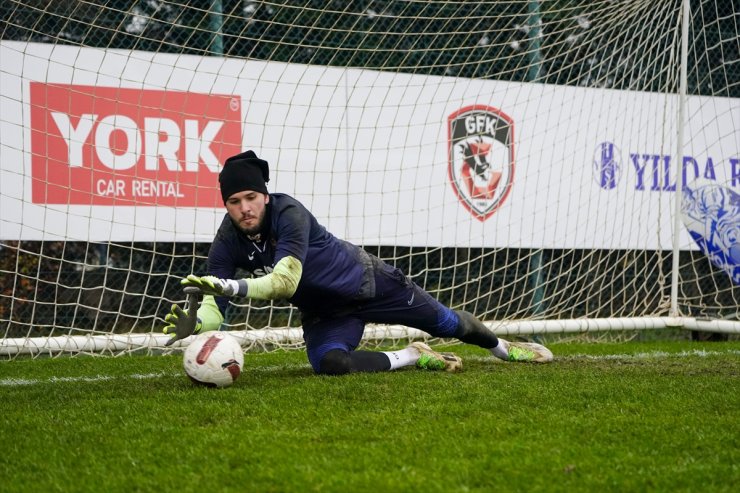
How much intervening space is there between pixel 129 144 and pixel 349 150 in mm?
1852

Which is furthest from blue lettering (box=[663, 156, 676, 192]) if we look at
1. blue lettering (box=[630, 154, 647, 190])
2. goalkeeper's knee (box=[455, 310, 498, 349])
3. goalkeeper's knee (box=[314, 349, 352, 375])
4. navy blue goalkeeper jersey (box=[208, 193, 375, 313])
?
goalkeeper's knee (box=[314, 349, 352, 375])

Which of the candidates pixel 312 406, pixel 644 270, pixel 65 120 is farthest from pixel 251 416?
pixel 644 270

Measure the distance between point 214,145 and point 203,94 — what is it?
0.42m

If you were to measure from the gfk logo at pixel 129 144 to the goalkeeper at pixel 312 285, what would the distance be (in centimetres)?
242

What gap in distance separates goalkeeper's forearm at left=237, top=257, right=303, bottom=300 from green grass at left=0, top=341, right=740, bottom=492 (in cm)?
49

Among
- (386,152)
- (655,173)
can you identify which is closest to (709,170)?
(655,173)

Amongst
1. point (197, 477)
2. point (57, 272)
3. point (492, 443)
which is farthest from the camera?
point (57, 272)

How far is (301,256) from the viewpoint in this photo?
4.64 m

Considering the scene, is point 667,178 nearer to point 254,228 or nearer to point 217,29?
point 217,29

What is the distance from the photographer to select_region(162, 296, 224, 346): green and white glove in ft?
14.7

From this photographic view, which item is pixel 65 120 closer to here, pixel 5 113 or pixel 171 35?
pixel 5 113

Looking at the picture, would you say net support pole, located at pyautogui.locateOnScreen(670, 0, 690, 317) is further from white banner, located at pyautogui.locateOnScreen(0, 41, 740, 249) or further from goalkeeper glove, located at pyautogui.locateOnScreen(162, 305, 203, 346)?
goalkeeper glove, located at pyautogui.locateOnScreen(162, 305, 203, 346)

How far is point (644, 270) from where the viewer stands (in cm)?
890

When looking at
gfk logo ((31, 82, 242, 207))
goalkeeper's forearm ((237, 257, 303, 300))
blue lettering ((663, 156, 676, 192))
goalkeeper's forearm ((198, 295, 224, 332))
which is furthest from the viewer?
blue lettering ((663, 156, 676, 192))
